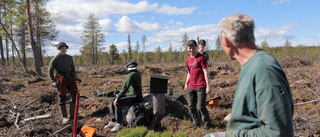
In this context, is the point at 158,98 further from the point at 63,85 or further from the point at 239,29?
the point at 239,29

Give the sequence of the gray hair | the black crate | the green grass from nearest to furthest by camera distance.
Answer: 1. the gray hair
2. the green grass
3. the black crate

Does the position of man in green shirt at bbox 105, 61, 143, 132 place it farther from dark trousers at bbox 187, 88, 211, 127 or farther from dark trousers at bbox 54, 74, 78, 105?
dark trousers at bbox 187, 88, 211, 127

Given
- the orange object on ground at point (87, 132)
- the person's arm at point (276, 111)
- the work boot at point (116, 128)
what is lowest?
the work boot at point (116, 128)

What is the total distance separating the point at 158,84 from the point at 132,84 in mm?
739

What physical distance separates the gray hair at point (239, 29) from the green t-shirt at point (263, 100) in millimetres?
133

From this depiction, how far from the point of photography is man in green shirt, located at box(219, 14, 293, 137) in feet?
3.30

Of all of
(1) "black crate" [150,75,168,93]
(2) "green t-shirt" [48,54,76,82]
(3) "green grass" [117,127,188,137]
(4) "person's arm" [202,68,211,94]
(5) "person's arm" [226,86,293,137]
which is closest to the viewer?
(5) "person's arm" [226,86,293,137]

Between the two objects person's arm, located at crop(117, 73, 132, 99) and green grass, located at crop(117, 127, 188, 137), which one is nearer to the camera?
green grass, located at crop(117, 127, 188, 137)

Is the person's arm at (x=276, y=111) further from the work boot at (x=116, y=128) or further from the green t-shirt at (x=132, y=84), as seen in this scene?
the work boot at (x=116, y=128)

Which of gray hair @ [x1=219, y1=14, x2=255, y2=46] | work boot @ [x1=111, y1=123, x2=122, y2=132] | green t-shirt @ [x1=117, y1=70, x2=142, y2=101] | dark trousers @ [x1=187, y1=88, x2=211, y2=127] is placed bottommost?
work boot @ [x1=111, y1=123, x2=122, y2=132]

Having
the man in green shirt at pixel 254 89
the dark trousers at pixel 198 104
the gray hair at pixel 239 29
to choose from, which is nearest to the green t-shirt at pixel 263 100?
the man in green shirt at pixel 254 89

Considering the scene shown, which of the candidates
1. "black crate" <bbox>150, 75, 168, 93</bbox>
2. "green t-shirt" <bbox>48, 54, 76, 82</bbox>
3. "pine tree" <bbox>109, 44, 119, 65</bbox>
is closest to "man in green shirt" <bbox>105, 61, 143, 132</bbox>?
"black crate" <bbox>150, 75, 168, 93</bbox>

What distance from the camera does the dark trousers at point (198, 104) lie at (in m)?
4.24

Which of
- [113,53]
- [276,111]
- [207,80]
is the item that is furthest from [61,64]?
[113,53]
